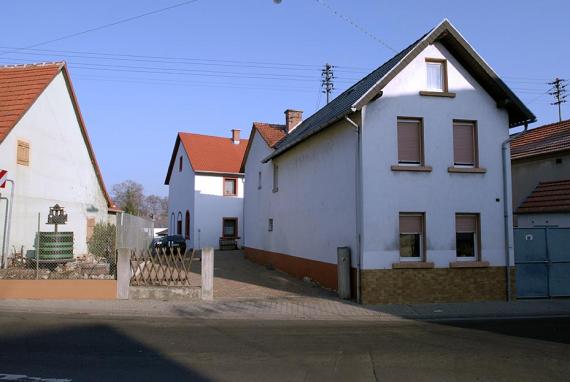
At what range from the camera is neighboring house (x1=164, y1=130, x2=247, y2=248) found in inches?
1508

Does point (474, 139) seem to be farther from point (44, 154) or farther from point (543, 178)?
point (44, 154)

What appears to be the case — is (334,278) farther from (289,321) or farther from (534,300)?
(534,300)

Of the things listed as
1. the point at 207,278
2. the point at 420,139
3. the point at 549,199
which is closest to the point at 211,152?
the point at 549,199

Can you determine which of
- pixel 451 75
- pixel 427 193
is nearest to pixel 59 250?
pixel 427 193

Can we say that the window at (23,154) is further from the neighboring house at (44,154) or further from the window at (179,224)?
the window at (179,224)

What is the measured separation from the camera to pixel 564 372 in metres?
6.90

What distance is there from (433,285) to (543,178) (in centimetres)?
918

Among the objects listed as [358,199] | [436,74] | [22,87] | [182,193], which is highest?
[22,87]

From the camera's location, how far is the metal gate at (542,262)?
15.3m

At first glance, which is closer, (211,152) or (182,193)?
(211,152)

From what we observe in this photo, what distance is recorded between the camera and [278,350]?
8.14 metres

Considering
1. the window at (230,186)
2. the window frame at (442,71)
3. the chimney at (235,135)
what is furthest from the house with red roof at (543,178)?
the chimney at (235,135)

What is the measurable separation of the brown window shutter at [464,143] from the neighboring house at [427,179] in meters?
0.03

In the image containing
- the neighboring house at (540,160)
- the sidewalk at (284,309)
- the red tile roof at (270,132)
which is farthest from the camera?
the red tile roof at (270,132)
